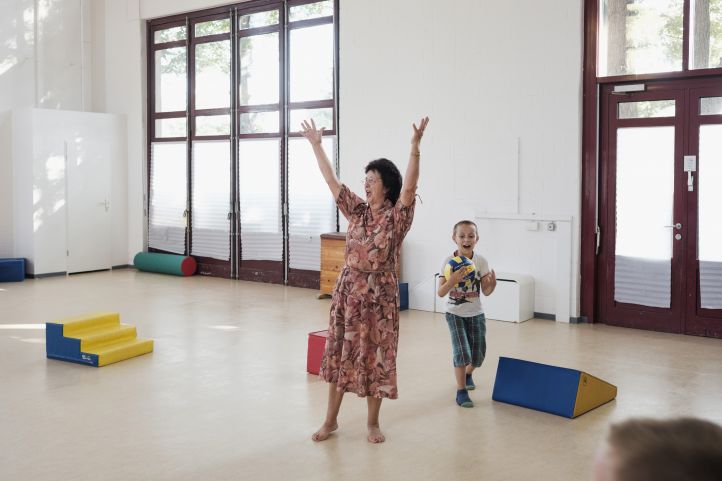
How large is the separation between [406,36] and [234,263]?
4357 millimetres

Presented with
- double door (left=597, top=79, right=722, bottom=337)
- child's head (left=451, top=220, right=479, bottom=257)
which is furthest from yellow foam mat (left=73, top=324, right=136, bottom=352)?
double door (left=597, top=79, right=722, bottom=337)

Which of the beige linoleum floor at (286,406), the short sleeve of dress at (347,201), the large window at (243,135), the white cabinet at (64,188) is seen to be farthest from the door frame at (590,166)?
the white cabinet at (64,188)

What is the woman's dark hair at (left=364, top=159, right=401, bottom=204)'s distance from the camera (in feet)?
13.6

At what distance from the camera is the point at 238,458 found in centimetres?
402

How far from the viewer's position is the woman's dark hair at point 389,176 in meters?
4.16

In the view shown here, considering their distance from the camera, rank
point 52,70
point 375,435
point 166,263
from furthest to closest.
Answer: point 52,70, point 166,263, point 375,435

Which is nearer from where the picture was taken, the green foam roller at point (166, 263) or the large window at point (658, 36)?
the large window at point (658, 36)

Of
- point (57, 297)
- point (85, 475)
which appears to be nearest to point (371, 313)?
point (85, 475)

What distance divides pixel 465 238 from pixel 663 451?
395cm

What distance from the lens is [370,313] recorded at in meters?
4.11

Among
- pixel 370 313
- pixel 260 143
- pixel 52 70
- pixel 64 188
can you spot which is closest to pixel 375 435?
pixel 370 313

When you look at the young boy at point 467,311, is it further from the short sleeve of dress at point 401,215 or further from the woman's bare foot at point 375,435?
the woman's bare foot at point 375,435

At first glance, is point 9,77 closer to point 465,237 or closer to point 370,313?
point 465,237

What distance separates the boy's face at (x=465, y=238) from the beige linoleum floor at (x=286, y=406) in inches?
40.7
